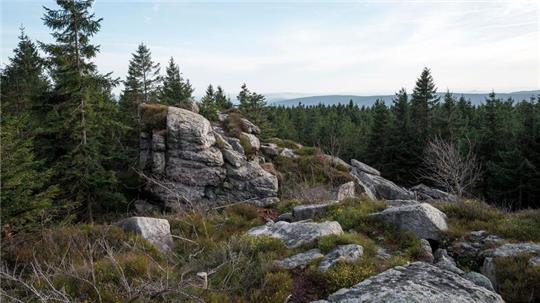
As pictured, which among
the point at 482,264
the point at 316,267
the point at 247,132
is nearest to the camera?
the point at 316,267

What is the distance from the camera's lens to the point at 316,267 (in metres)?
6.81

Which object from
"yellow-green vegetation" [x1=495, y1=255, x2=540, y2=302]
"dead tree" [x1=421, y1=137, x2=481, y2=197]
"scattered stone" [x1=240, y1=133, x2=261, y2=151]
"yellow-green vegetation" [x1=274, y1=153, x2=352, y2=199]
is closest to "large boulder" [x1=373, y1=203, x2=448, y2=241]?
"yellow-green vegetation" [x1=495, y1=255, x2=540, y2=302]

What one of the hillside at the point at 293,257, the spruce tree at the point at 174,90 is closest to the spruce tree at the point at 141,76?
the spruce tree at the point at 174,90

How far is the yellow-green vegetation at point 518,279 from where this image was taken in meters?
6.20

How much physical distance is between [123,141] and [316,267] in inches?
987

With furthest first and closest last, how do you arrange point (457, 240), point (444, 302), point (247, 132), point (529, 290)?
point (247, 132) → point (457, 240) → point (529, 290) → point (444, 302)

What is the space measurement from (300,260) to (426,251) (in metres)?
2.80

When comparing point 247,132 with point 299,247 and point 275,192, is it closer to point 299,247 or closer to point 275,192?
point 275,192

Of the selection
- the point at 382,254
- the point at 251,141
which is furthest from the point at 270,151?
the point at 382,254

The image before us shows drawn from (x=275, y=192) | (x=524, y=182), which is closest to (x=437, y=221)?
(x=275, y=192)

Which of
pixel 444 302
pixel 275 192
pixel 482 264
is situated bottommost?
pixel 275 192

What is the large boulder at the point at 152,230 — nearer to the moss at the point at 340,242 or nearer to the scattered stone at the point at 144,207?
the moss at the point at 340,242

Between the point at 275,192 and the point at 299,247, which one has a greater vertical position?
the point at 299,247

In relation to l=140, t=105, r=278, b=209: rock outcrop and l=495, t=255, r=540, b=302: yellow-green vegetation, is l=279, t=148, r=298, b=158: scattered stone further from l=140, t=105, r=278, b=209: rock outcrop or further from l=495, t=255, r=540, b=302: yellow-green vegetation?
Answer: l=495, t=255, r=540, b=302: yellow-green vegetation
